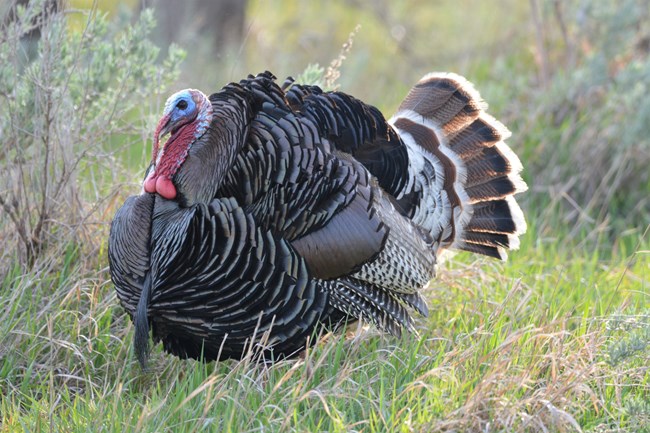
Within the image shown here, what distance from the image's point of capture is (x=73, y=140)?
446 cm

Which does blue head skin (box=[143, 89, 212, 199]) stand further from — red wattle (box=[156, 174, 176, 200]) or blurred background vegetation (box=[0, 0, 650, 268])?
blurred background vegetation (box=[0, 0, 650, 268])

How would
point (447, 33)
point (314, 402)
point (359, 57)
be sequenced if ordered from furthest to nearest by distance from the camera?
point (447, 33), point (359, 57), point (314, 402)

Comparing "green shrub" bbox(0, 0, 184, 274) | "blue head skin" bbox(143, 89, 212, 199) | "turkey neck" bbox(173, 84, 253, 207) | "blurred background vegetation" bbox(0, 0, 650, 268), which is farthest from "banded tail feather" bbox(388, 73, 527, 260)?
"green shrub" bbox(0, 0, 184, 274)

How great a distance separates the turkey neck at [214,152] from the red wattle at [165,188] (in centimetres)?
2

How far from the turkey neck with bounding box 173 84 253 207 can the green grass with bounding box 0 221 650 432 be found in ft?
2.30

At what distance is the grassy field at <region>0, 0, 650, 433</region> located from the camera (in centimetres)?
333

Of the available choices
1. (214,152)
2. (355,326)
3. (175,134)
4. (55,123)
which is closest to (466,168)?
(355,326)

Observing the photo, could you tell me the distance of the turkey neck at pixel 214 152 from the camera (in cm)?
373

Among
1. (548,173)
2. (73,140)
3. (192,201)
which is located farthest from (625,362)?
(548,173)

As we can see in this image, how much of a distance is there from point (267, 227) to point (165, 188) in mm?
429

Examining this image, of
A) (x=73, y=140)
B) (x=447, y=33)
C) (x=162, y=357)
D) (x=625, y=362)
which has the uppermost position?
(x=447, y=33)

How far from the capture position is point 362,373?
3.74 meters

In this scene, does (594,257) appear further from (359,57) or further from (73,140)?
(359,57)

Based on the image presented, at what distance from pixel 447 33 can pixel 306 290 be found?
834cm
